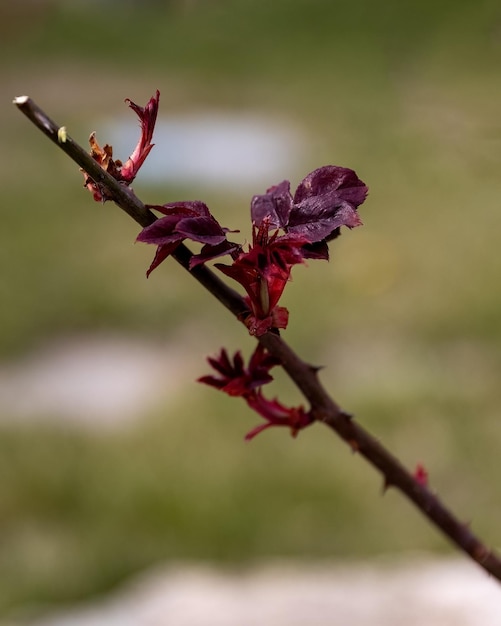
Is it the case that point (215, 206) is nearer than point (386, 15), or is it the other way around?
point (215, 206)

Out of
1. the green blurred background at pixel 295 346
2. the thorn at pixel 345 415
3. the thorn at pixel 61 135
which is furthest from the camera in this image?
the green blurred background at pixel 295 346

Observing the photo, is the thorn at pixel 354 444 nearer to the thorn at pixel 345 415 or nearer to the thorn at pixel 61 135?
the thorn at pixel 345 415

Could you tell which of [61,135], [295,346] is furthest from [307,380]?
[295,346]

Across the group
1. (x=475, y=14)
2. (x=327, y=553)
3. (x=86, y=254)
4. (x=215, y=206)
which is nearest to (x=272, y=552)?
(x=327, y=553)

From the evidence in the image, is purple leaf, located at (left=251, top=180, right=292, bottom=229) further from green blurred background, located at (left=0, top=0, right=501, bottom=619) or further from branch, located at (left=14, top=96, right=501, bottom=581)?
green blurred background, located at (left=0, top=0, right=501, bottom=619)

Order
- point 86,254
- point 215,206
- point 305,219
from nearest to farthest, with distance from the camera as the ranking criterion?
point 305,219 → point 86,254 → point 215,206

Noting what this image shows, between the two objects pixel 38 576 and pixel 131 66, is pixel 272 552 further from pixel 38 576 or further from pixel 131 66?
pixel 131 66

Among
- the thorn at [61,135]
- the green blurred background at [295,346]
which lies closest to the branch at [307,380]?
the thorn at [61,135]
